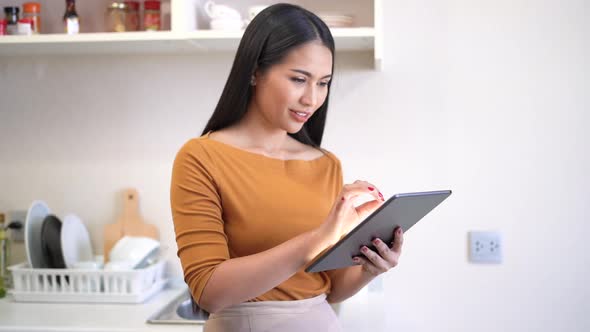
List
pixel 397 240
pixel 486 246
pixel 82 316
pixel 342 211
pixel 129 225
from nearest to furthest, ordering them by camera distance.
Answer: pixel 342 211 → pixel 397 240 → pixel 82 316 → pixel 486 246 → pixel 129 225

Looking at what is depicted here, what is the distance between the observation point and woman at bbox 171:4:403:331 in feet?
3.85

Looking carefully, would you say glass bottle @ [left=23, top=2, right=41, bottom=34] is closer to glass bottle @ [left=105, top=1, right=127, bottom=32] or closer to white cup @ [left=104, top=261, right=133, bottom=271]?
glass bottle @ [left=105, top=1, right=127, bottom=32]

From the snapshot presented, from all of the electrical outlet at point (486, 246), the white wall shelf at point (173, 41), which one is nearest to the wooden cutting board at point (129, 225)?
the white wall shelf at point (173, 41)

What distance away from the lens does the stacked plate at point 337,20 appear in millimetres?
2004

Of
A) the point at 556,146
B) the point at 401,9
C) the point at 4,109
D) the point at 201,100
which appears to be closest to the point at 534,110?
the point at 556,146

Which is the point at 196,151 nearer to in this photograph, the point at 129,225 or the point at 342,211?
the point at 342,211

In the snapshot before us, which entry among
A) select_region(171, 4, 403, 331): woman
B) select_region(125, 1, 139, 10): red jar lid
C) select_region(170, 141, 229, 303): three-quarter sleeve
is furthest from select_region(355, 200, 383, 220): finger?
select_region(125, 1, 139, 10): red jar lid

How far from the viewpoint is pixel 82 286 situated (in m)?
2.12

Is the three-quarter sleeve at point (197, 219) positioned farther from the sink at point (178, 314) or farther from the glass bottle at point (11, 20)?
the glass bottle at point (11, 20)

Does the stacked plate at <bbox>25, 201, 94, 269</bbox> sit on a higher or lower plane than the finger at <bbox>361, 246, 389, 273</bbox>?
lower

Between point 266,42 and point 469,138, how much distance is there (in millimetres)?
1100

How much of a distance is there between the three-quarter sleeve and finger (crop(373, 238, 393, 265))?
9.8 inches

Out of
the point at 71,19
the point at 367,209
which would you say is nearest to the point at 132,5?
the point at 71,19

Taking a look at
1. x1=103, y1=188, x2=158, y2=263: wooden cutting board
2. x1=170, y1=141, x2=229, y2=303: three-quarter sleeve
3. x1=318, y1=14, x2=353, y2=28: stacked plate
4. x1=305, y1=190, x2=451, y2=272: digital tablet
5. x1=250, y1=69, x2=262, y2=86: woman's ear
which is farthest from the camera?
x1=103, y1=188, x2=158, y2=263: wooden cutting board
